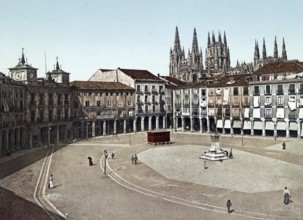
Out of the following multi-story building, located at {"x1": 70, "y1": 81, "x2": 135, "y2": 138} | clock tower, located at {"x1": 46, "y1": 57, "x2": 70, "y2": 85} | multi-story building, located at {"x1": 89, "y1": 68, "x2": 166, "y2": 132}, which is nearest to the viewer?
clock tower, located at {"x1": 46, "y1": 57, "x2": 70, "y2": 85}

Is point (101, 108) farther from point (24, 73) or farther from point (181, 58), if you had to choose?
point (181, 58)

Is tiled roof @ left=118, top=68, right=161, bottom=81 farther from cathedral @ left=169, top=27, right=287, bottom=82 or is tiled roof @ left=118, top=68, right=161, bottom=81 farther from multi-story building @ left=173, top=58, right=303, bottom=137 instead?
cathedral @ left=169, top=27, right=287, bottom=82

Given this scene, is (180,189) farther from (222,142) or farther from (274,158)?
(222,142)

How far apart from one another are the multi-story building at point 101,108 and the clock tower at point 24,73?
1288cm

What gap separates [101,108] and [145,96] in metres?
12.6

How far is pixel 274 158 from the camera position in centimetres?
4812

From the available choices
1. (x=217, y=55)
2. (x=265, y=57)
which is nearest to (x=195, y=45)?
(x=217, y=55)

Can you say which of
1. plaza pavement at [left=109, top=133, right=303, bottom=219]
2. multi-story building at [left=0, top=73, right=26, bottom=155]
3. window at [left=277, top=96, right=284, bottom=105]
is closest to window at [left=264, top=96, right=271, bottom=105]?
window at [left=277, top=96, right=284, bottom=105]

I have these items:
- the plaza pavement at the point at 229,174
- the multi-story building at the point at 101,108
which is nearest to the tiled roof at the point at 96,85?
the multi-story building at the point at 101,108

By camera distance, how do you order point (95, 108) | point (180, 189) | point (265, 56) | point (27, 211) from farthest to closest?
1. point (265, 56)
2. point (95, 108)
3. point (180, 189)
4. point (27, 211)

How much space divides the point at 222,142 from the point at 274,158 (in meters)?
18.5

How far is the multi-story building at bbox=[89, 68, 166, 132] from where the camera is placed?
89.2 m

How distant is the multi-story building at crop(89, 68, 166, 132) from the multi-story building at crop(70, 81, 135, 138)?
5.92 ft

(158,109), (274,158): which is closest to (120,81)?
(158,109)
